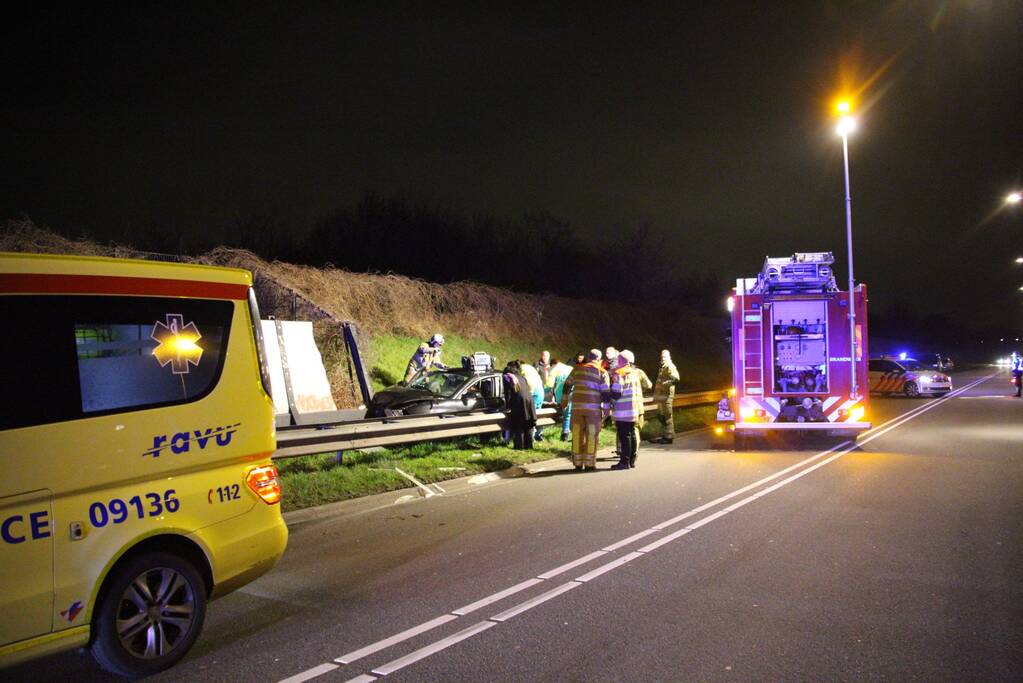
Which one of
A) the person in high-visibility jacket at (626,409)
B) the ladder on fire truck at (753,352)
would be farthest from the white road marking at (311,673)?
the ladder on fire truck at (753,352)

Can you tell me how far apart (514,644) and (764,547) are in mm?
3212

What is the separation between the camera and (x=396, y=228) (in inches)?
1379

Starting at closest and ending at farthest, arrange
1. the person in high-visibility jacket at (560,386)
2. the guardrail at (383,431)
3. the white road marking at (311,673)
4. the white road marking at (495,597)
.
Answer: the white road marking at (311,673) < the white road marking at (495,597) < the guardrail at (383,431) < the person in high-visibility jacket at (560,386)

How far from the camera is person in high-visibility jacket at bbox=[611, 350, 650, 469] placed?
11.7 m

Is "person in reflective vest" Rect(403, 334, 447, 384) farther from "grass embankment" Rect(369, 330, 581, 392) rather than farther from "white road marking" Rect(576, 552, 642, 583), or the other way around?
"white road marking" Rect(576, 552, 642, 583)

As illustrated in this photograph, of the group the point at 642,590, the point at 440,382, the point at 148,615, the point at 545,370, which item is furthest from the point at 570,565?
the point at 545,370

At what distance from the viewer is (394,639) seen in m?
4.67

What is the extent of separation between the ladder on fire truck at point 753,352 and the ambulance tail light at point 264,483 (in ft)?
36.9

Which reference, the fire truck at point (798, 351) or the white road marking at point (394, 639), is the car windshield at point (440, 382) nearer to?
the fire truck at point (798, 351)

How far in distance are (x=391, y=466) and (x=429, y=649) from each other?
259 inches

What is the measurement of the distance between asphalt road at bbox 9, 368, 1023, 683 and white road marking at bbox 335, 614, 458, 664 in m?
0.02

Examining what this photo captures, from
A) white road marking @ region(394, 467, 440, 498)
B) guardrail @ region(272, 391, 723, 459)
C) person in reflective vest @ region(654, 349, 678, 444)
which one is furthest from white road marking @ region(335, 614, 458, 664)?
person in reflective vest @ region(654, 349, 678, 444)

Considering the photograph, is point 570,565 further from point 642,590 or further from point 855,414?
point 855,414

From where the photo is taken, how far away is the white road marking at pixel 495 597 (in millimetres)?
5191
